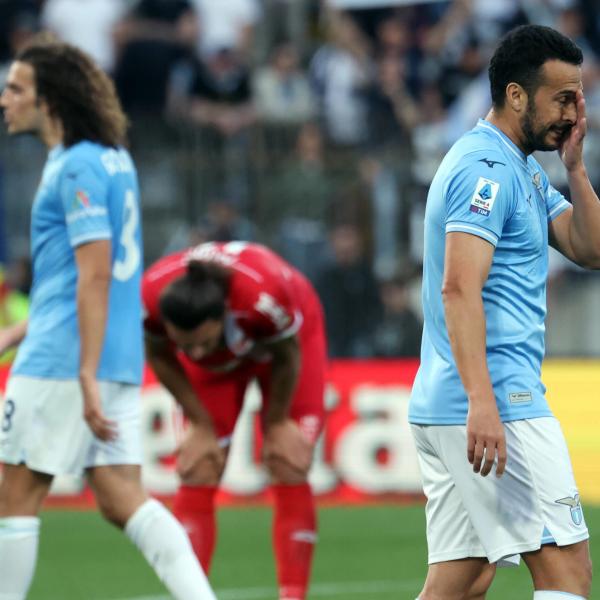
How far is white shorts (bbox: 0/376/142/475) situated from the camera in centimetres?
556

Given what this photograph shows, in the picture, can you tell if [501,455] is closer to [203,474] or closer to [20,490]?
[20,490]

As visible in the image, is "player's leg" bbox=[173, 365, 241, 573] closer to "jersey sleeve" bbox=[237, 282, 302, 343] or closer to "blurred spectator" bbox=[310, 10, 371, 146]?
"jersey sleeve" bbox=[237, 282, 302, 343]

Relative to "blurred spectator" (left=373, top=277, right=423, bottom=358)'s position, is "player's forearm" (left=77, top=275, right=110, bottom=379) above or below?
above

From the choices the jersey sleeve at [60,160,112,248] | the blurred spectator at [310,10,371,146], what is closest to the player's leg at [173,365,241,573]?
the jersey sleeve at [60,160,112,248]

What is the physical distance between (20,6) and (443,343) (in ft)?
37.7

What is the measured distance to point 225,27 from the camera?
1528 cm

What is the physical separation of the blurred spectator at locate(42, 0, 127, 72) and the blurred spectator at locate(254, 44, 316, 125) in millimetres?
1564

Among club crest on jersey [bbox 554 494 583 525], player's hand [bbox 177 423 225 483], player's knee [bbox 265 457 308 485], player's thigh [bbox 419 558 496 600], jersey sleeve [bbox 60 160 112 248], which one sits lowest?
player's knee [bbox 265 457 308 485]

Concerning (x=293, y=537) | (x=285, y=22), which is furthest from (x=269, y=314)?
(x=285, y=22)

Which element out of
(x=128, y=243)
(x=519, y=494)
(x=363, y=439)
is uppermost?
(x=128, y=243)

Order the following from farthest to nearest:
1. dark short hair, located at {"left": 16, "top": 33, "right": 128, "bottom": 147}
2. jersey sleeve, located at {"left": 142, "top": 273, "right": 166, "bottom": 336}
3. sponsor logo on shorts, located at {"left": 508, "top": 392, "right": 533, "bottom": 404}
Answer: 1. jersey sleeve, located at {"left": 142, "top": 273, "right": 166, "bottom": 336}
2. dark short hair, located at {"left": 16, "top": 33, "right": 128, "bottom": 147}
3. sponsor logo on shorts, located at {"left": 508, "top": 392, "right": 533, "bottom": 404}

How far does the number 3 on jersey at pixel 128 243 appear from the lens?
5.78 meters

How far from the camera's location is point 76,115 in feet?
19.0

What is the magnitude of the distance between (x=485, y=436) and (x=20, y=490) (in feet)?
6.77
